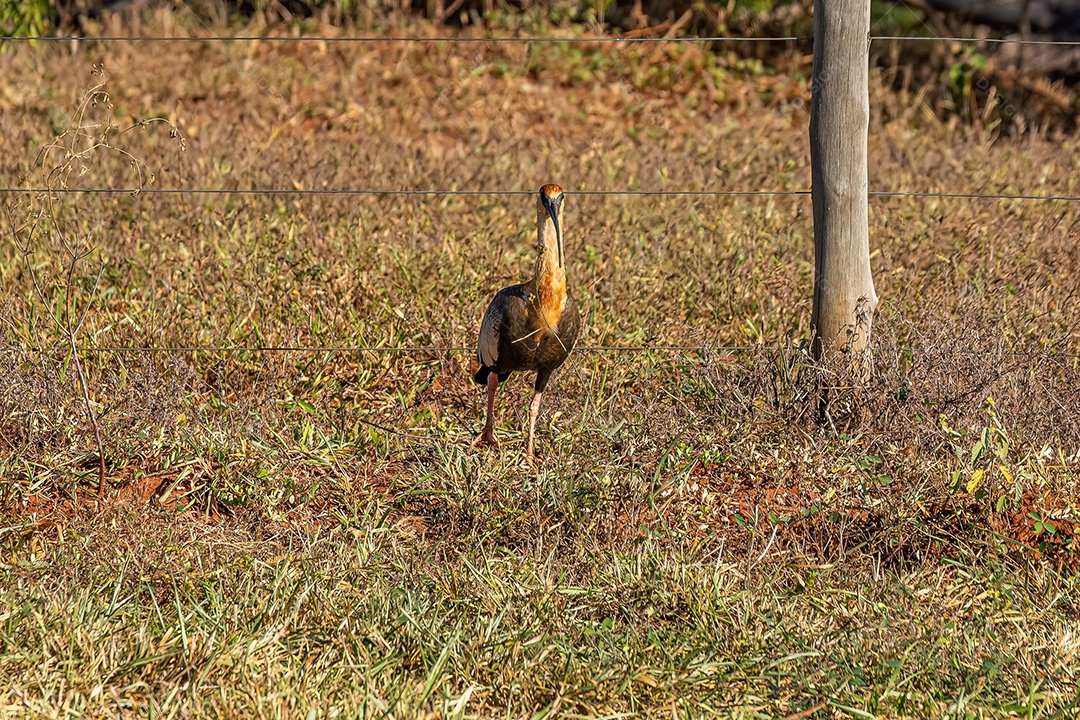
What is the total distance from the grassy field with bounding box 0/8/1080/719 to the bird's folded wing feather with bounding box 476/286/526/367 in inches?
14.8

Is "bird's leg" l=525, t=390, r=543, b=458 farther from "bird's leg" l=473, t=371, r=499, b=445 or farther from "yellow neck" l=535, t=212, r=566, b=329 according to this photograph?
"yellow neck" l=535, t=212, r=566, b=329

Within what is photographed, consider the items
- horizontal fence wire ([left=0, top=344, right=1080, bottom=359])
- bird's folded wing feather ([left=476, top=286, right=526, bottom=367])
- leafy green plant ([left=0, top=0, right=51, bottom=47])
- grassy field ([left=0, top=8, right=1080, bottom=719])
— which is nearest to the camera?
grassy field ([left=0, top=8, right=1080, bottom=719])

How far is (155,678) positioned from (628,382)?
8.94 feet

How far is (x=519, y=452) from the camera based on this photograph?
15.3 feet

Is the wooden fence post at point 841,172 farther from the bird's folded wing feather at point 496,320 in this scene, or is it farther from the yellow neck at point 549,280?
the bird's folded wing feather at point 496,320

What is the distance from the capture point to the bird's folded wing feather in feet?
15.1

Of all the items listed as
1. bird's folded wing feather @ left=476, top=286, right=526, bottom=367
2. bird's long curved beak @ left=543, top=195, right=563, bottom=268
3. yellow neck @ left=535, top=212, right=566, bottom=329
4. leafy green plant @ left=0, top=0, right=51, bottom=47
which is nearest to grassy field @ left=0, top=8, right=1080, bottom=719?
bird's folded wing feather @ left=476, top=286, right=526, bottom=367

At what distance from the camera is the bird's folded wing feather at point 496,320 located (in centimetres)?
461

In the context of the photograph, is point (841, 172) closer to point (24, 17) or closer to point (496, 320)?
point (496, 320)

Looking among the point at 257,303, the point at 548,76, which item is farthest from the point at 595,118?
the point at 257,303

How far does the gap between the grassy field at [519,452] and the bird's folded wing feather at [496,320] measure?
376 mm

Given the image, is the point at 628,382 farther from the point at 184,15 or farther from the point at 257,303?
the point at 184,15

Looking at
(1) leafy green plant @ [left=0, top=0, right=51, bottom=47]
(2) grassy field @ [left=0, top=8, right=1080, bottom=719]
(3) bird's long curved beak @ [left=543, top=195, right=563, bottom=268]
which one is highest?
(1) leafy green plant @ [left=0, top=0, right=51, bottom=47]

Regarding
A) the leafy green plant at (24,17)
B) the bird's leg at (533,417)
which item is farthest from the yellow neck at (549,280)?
the leafy green plant at (24,17)
